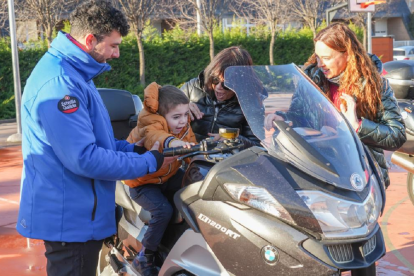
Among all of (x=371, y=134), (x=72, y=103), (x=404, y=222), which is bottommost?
(x=404, y=222)

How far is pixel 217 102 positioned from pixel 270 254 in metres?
1.52

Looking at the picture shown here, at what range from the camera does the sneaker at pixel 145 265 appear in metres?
3.28

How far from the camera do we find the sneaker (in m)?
3.28

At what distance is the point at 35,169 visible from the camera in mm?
2678

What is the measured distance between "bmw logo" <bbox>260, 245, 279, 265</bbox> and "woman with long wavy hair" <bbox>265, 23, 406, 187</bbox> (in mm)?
1199

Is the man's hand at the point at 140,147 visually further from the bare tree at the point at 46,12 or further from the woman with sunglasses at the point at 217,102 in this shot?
the bare tree at the point at 46,12

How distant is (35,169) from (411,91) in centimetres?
492

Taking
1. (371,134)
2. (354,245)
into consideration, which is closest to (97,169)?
(354,245)

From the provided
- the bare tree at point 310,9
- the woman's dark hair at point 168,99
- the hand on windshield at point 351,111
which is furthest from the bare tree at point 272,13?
the woman's dark hair at point 168,99

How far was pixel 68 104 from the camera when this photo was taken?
254 centimetres

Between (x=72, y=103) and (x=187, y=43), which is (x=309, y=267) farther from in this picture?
(x=187, y=43)

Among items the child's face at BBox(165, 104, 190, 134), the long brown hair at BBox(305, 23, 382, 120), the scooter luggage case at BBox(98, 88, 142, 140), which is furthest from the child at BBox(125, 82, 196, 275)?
the long brown hair at BBox(305, 23, 382, 120)

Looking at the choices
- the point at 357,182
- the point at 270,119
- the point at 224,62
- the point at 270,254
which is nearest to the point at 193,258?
the point at 270,254

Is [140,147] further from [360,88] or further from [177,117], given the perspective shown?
[360,88]
